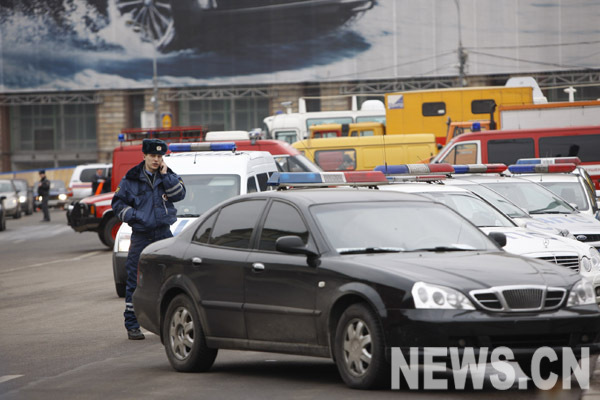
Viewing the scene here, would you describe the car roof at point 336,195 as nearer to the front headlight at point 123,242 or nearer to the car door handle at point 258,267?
the car door handle at point 258,267

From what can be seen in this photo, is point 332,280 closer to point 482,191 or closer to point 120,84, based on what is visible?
point 482,191

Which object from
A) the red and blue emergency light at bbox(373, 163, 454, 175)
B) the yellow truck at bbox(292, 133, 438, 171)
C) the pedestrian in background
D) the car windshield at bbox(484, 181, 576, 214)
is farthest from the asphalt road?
the pedestrian in background

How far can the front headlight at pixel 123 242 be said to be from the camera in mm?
14242

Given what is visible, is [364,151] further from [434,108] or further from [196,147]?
[196,147]

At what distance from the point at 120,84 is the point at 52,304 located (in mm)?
52089

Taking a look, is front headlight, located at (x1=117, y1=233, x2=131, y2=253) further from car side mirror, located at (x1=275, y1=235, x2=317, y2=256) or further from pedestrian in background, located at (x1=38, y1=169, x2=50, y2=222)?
pedestrian in background, located at (x1=38, y1=169, x2=50, y2=222)

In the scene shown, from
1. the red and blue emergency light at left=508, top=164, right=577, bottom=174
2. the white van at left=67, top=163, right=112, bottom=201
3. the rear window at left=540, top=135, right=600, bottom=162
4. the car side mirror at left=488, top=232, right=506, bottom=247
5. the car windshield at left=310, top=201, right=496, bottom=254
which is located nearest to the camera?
the car windshield at left=310, top=201, right=496, bottom=254

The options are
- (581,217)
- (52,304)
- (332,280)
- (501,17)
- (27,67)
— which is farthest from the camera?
(27,67)

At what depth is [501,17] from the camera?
195ft

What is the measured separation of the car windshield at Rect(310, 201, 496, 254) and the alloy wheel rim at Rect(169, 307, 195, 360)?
1.44 m

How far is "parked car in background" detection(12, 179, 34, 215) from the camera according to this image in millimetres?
Result: 47438

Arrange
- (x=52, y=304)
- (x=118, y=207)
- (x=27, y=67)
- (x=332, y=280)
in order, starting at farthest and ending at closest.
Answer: (x=27, y=67) < (x=52, y=304) < (x=118, y=207) < (x=332, y=280)

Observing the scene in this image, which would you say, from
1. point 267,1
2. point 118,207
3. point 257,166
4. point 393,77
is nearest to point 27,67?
point 267,1

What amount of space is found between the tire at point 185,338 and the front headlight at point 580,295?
271cm
